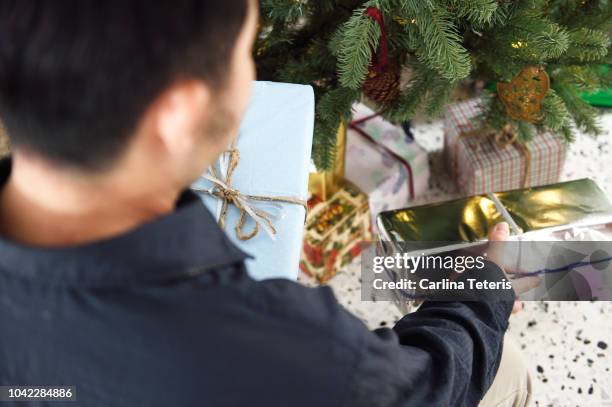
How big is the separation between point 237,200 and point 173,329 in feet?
1.19

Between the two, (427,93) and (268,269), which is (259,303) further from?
(427,93)

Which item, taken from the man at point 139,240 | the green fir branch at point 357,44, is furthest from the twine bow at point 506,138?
the man at point 139,240

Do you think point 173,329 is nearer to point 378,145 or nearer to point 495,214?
point 495,214

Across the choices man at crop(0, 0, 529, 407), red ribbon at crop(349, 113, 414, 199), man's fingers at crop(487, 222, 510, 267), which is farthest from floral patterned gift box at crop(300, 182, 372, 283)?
man at crop(0, 0, 529, 407)

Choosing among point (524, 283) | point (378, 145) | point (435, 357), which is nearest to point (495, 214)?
point (524, 283)

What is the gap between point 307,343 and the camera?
507mm

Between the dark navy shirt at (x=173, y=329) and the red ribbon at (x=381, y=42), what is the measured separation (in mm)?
504

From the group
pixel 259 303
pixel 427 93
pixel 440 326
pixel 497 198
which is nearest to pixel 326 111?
pixel 427 93

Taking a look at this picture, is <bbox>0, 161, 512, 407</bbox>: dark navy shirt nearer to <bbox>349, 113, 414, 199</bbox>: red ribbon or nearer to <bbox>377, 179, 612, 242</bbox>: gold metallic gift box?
<bbox>377, 179, 612, 242</bbox>: gold metallic gift box

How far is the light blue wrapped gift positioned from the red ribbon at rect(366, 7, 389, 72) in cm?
14

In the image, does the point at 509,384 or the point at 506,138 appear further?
the point at 506,138

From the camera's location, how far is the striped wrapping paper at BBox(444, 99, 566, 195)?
1304mm

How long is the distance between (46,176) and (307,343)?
0.25 meters

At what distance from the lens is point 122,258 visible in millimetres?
473
